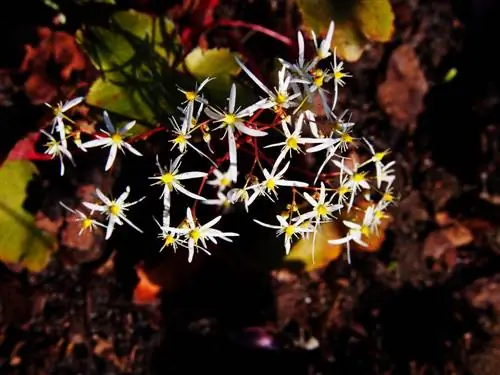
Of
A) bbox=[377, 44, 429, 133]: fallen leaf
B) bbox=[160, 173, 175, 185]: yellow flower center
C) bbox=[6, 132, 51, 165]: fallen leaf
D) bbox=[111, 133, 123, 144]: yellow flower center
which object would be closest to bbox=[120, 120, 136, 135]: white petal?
bbox=[111, 133, 123, 144]: yellow flower center

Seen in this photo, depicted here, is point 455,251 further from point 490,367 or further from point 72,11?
point 72,11

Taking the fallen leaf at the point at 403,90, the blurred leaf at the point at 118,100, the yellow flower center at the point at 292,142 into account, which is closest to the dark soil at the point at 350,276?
the fallen leaf at the point at 403,90

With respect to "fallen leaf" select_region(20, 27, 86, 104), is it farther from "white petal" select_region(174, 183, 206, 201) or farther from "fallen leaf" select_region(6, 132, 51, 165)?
"white petal" select_region(174, 183, 206, 201)

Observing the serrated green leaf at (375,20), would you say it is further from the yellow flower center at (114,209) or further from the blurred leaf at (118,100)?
the yellow flower center at (114,209)

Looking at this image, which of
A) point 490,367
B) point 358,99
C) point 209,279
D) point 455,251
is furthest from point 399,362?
point 358,99

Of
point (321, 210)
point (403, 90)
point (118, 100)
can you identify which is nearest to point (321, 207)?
point (321, 210)

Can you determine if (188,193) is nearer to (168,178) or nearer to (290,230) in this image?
(168,178)
